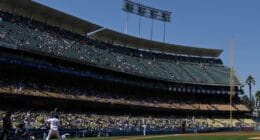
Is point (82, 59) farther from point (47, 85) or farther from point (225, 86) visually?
point (225, 86)

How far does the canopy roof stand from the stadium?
0.42 feet

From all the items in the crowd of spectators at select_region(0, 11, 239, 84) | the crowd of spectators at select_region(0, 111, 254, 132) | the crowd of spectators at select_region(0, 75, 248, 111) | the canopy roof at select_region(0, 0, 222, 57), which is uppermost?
the canopy roof at select_region(0, 0, 222, 57)

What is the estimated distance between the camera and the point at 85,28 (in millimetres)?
69312

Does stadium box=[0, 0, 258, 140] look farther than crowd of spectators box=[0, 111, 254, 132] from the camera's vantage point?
Yes

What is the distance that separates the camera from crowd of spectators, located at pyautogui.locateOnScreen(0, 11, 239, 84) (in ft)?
172

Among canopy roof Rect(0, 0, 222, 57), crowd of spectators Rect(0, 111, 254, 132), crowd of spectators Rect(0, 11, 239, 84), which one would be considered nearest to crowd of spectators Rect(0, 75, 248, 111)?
crowd of spectators Rect(0, 111, 254, 132)

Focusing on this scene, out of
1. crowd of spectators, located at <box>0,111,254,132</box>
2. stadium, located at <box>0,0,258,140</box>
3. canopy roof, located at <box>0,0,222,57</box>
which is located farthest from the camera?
canopy roof, located at <box>0,0,222,57</box>

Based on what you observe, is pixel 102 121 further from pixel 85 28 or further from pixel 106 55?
pixel 85 28

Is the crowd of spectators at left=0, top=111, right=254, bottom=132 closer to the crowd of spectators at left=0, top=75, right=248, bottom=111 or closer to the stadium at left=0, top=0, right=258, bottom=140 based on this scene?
the stadium at left=0, top=0, right=258, bottom=140

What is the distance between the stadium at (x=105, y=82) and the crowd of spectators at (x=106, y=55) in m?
0.18

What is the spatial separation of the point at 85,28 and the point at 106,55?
5.18m

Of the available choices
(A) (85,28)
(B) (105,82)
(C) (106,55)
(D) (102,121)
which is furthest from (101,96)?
(A) (85,28)

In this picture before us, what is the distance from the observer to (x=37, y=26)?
58.9 metres

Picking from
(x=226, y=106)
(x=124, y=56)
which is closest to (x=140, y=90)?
(x=124, y=56)
